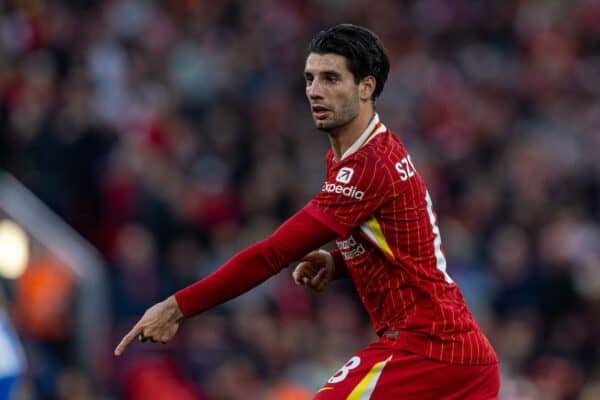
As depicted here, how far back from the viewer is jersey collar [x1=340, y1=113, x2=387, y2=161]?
5.83 m

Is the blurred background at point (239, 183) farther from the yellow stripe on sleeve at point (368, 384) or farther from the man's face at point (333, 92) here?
the man's face at point (333, 92)

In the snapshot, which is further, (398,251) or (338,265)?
(338,265)

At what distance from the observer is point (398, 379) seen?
19.0 feet

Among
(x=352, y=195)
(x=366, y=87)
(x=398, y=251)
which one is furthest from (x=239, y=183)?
(x=352, y=195)

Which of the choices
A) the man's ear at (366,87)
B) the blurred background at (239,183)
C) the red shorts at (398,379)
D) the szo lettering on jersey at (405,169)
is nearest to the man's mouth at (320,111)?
the man's ear at (366,87)

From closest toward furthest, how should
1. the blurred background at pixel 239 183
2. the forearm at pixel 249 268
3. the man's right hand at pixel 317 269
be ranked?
the forearm at pixel 249 268 < the man's right hand at pixel 317 269 < the blurred background at pixel 239 183

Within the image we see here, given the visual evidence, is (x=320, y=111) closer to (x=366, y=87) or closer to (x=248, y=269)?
(x=366, y=87)

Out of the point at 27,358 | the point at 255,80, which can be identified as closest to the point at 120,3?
the point at 255,80

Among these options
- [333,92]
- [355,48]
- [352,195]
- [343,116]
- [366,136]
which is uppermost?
[355,48]

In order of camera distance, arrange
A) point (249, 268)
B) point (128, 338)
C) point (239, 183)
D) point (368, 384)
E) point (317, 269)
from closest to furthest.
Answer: point (128, 338)
point (249, 268)
point (368, 384)
point (317, 269)
point (239, 183)

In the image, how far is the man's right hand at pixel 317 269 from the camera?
252 inches

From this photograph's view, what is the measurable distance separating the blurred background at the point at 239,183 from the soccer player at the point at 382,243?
346cm

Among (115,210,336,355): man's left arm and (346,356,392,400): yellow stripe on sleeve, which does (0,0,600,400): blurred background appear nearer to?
(115,210,336,355): man's left arm

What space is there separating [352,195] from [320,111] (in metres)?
0.40
